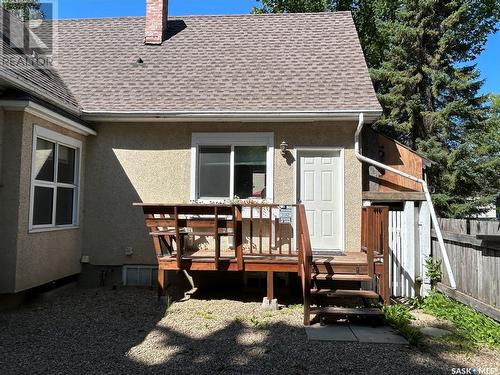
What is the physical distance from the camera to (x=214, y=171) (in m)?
7.38

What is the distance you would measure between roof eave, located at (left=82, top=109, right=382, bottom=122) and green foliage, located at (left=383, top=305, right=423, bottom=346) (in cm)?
333

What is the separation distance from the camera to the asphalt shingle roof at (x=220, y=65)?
→ 24.4 ft

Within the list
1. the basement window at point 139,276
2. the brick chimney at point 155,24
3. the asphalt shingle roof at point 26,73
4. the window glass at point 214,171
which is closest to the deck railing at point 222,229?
the basement window at point 139,276

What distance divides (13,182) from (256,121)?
410cm

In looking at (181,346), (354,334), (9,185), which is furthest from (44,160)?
(354,334)

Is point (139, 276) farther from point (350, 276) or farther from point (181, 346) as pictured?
point (350, 276)

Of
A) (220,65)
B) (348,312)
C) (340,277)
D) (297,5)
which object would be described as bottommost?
(348,312)

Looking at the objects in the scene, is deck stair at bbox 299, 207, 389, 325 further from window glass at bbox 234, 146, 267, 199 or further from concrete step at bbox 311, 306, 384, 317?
window glass at bbox 234, 146, 267, 199

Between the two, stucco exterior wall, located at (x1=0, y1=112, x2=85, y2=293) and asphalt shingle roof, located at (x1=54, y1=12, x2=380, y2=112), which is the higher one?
asphalt shingle roof, located at (x1=54, y1=12, x2=380, y2=112)

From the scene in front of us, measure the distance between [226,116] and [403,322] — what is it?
4434mm

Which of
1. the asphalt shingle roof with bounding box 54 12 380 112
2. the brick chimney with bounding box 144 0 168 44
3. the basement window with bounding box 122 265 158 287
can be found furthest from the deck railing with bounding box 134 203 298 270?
the brick chimney with bounding box 144 0 168 44

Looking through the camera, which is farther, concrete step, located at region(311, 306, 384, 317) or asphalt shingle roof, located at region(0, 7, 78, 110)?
asphalt shingle roof, located at region(0, 7, 78, 110)

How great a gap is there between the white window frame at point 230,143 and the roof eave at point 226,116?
299mm

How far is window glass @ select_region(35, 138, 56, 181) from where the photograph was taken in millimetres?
6035
